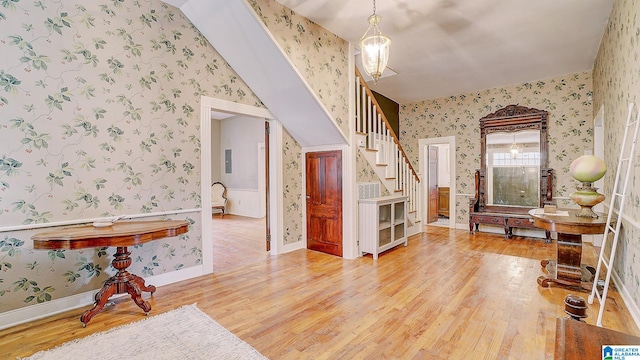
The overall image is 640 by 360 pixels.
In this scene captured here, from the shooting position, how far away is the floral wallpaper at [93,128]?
7.65ft

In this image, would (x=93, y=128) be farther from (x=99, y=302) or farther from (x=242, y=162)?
(x=242, y=162)

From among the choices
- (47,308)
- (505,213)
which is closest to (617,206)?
(505,213)

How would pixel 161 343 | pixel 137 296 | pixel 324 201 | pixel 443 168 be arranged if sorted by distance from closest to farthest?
1. pixel 161 343
2. pixel 137 296
3. pixel 324 201
4. pixel 443 168

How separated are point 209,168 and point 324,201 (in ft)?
5.61

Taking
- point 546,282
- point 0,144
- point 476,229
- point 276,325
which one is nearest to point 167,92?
point 0,144

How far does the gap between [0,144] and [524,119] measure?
7249 millimetres

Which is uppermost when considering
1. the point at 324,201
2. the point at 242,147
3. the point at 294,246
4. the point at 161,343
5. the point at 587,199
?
the point at 242,147

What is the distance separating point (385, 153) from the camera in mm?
4980

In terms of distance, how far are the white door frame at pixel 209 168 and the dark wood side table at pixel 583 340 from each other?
130 inches

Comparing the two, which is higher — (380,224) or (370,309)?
(380,224)

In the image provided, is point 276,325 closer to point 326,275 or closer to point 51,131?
point 326,275

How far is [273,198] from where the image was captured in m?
4.22

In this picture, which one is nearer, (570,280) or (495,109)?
(570,280)

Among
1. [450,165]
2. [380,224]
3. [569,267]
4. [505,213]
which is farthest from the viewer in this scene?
[450,165]
